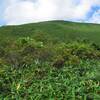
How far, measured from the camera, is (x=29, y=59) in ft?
177

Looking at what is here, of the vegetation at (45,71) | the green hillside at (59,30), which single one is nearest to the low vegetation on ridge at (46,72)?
the vegetation at (45,71)

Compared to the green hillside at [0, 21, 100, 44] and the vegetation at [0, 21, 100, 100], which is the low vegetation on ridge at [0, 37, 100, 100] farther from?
the green hillside at [0, 21, 100, 44]

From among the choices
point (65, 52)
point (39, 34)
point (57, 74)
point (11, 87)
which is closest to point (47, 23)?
point (39, 34)

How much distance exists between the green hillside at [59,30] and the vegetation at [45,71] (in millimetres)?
60859

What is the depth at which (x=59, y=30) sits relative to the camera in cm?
14812

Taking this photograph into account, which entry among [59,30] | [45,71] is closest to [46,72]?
[45,71]

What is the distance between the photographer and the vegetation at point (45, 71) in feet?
82.3

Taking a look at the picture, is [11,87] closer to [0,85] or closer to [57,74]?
[0,85]

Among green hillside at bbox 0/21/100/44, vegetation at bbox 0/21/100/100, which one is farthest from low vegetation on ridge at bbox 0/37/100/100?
green hillside at bbox 0/21/100/44

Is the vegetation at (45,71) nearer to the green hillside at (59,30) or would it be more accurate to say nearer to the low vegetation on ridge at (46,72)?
the low vegetation on ridge at (46,72)

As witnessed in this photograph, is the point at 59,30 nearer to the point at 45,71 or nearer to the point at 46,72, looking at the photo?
the point at 45,71

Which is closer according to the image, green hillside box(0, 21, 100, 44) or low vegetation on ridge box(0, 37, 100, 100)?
low vegetation on ridge box(0, 37, 100, 100)

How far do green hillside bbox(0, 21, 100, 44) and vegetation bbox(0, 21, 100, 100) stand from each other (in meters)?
60.9

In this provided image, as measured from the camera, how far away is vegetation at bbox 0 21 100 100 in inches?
988
